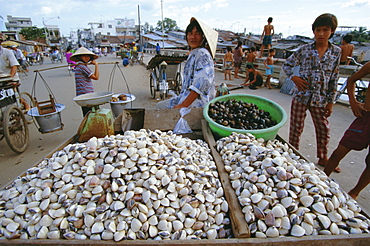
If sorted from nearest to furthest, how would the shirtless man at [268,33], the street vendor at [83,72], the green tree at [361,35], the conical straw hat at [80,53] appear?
the conical straw hat at [80,53] → the street vendor at [83,72] → the shirtless man at [268,33] → the green tree at [361,35]

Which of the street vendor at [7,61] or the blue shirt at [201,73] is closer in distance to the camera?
the blue shirt at [201,73]

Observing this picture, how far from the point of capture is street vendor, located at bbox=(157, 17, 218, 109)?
2.09 metres

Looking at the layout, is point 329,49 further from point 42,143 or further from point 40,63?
point 40,63

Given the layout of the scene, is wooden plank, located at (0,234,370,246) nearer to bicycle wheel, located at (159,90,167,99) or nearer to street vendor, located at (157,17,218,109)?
street vendor, located at (157,17,218,109)

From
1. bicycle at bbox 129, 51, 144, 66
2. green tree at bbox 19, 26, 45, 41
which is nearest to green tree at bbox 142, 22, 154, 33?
green tree at bbox 19, 26, 45, 41

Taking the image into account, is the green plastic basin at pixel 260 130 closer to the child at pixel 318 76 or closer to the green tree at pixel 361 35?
the child at pixel 318 76

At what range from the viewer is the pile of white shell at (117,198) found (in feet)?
3.19

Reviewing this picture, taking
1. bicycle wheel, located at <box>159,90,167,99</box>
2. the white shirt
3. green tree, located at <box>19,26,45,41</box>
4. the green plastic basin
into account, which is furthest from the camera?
green tree, located at <box>19,26,45,41</box>

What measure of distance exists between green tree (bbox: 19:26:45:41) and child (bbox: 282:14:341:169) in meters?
55.6

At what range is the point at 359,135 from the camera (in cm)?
183

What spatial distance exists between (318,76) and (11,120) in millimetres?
4253

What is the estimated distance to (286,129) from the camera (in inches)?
158

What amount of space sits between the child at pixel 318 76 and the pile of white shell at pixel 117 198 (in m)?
1.70

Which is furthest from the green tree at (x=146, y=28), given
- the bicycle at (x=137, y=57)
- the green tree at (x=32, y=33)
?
the bicycle at (x=137, y=57)
